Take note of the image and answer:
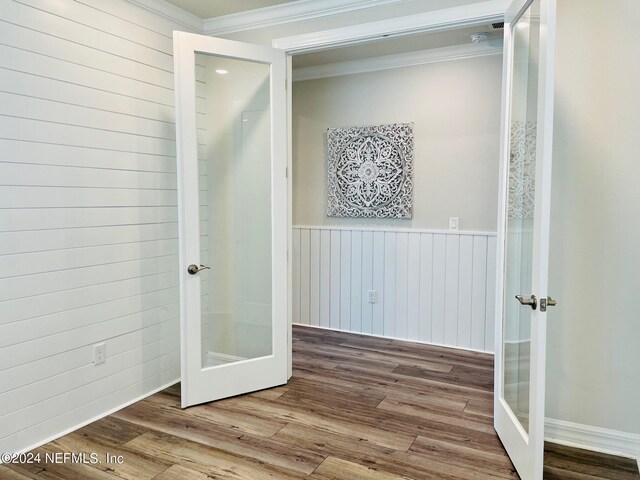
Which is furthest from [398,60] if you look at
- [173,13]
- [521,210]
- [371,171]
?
[521,210]

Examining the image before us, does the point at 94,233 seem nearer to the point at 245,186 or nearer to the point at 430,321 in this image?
the point at 245,186

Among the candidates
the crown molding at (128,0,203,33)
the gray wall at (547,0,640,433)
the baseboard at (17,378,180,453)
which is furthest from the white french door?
the gray wall at (547,0,640,433)

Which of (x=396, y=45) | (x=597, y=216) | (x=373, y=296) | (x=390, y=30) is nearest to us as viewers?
(x=597, y=216)

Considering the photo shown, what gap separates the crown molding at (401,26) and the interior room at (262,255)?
1 centimetres

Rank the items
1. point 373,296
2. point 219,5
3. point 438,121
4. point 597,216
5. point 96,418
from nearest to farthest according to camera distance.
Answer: point 597,216 → point 96,418 → point 219,5 → point 438,121 → point 373,296

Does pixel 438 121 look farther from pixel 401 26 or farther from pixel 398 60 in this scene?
pixel 401 26

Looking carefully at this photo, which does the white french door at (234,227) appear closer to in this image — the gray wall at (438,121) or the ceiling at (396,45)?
the ceiling at (396,45)

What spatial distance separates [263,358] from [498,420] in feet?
5.08

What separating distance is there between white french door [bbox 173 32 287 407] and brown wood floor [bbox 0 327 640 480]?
28cm

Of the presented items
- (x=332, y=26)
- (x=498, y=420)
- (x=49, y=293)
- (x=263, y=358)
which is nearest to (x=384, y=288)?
(x=263, y=358)

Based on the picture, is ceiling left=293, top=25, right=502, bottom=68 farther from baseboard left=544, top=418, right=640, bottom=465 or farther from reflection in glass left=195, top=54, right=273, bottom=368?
baseboard left=544, top=418, right=640, bottom=465

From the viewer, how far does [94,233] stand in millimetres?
2678

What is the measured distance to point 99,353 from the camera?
274 centimetres

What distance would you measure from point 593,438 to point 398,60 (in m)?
3.40
